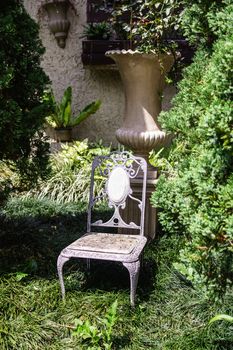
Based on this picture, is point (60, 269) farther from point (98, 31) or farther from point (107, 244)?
point (98, 31)

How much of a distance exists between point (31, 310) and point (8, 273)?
16.6 inches

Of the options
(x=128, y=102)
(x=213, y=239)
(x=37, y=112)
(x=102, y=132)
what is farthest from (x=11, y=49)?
(x=102, y=132)

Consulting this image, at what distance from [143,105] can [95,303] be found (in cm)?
187

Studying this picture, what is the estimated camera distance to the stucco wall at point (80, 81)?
22.4ft

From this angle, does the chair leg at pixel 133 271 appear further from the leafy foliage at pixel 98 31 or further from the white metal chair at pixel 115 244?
the leafy foliage at pixel 98 31

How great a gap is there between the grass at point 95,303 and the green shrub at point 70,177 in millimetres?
1519

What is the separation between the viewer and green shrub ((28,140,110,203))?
213 inches

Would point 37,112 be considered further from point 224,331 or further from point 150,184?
point 224,331

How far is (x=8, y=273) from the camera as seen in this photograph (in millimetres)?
3242

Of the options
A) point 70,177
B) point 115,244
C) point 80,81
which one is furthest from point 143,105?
point 80,81

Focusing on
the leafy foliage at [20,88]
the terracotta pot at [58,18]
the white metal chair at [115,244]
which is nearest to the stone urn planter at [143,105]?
the white metal chair at [115,244]

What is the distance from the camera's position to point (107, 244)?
312cm

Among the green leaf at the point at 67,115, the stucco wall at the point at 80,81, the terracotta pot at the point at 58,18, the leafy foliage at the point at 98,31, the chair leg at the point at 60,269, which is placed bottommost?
the chair leg at the point at 60,269

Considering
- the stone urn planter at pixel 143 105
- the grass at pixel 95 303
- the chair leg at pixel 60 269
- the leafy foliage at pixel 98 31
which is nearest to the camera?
the grass at pixel 95 303
